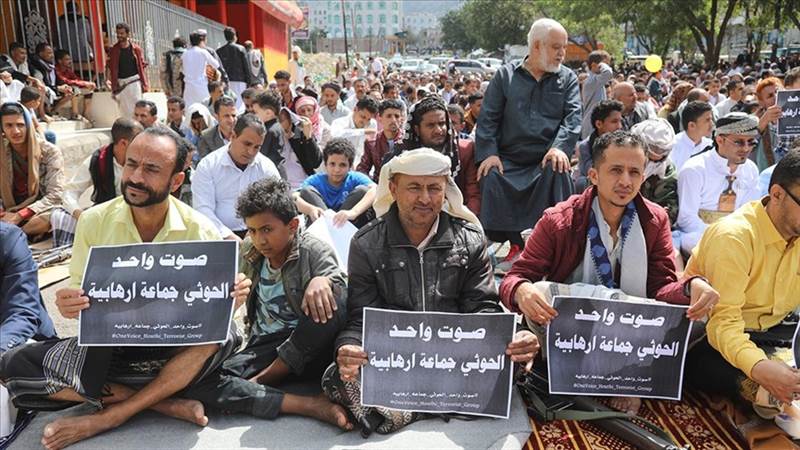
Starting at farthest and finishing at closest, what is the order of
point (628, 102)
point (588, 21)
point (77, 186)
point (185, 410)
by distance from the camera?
point (588, 21) < point (628, 102) < point (77, 186) < point (185, 410)

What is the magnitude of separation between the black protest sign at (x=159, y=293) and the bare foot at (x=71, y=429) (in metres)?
0.37

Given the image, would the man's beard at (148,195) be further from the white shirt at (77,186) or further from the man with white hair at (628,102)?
the man with white hair at (628,102)

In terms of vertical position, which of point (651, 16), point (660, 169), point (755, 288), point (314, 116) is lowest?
point (755, 288)

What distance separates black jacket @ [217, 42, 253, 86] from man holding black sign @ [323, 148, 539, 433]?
9173 millimetres

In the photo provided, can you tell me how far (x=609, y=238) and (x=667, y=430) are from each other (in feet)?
3.20

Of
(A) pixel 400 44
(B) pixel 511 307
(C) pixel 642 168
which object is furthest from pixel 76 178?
(A) pixel 400 44

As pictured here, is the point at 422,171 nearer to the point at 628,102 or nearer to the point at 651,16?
the point at 628,102

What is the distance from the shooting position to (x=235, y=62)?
11719 mm

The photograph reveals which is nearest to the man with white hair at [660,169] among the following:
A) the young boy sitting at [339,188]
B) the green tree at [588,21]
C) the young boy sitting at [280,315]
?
the young boy sitting at [339,188]

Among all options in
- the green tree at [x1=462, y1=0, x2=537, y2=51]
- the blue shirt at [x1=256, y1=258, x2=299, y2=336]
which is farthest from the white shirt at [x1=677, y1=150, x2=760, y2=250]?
the green tree at [x1=462, y1=0, x2=537, y2=51]

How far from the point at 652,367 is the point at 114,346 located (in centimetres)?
246

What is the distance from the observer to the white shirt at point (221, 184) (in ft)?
16.7

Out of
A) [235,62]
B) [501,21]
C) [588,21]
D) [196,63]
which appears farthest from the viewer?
[501,21]

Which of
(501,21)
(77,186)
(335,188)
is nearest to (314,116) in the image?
(335,188)
